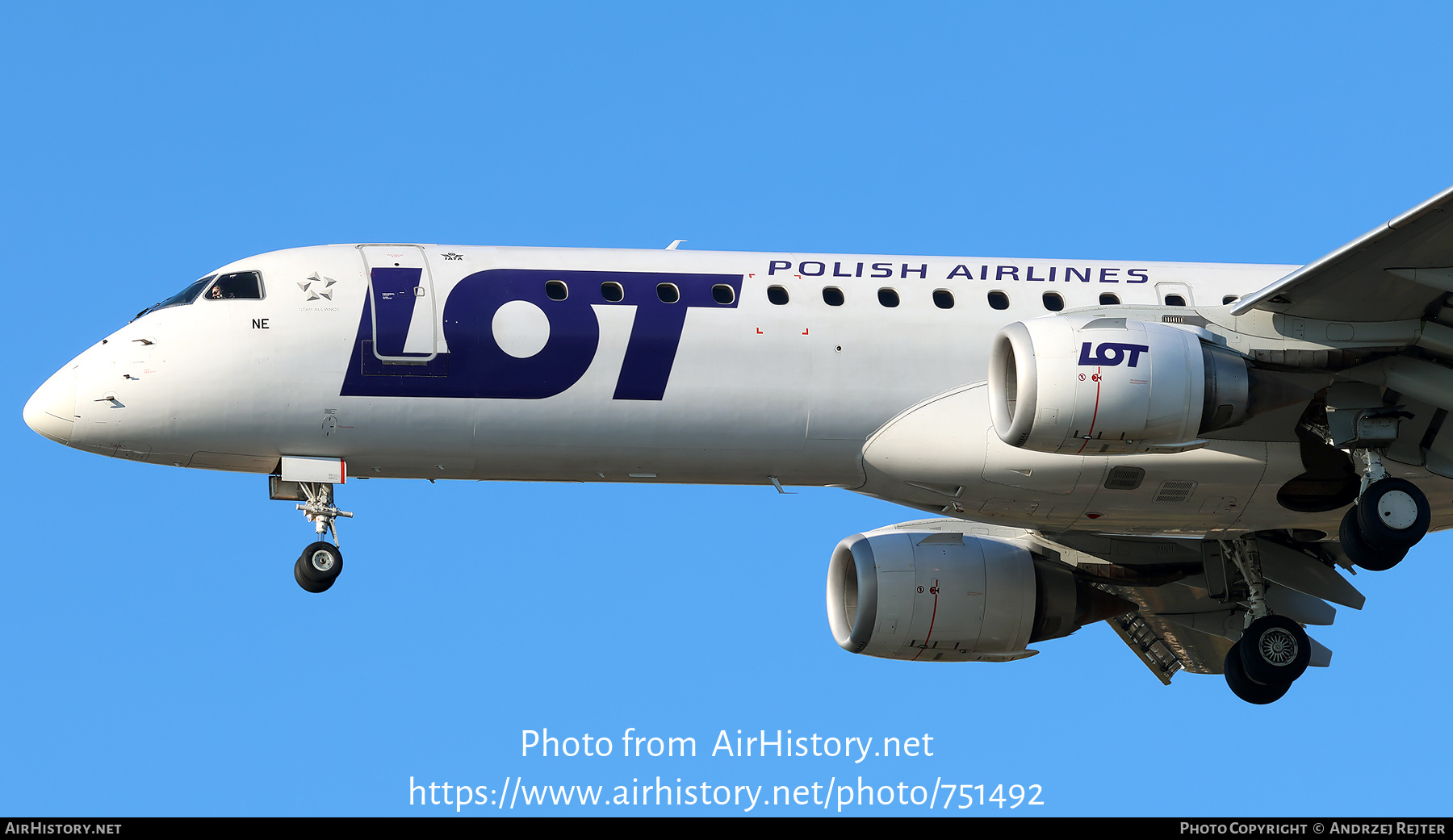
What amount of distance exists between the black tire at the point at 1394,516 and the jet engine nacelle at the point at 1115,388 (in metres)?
1.91

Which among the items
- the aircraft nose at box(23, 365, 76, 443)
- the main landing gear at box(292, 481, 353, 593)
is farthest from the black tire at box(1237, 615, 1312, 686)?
the aircraft nose at box(23, 365, 76, 443)

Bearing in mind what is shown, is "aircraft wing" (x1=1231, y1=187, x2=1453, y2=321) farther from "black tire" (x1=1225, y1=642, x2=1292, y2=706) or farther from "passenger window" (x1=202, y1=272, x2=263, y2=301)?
"passenger window" (x1=202, y1=272, x2=263, y2=301)

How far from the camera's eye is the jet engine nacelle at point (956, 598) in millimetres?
25734

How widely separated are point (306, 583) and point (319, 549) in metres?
0.42

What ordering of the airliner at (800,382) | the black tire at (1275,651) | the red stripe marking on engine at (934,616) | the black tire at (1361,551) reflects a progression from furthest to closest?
the red stripe marking on engine at (934,616)
the black tire at (1275,651)
the black tire at (1361,551)
the airliner at (800,382)

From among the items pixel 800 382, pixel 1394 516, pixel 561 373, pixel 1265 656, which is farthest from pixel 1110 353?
pixel 1265 656

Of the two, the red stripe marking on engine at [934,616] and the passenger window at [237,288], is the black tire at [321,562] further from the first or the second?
the red stripe marking on engine at [934,616]

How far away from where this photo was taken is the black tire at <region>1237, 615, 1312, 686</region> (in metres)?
25.2

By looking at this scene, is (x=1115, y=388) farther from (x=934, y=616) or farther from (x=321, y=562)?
(x=321, y=562)

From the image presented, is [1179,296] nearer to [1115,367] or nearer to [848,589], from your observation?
[1115,367]

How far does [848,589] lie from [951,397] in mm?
5058

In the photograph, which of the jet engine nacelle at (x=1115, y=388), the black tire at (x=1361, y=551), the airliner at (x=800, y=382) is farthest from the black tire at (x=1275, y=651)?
the jet engine nacelle at (x=1115, y=388)

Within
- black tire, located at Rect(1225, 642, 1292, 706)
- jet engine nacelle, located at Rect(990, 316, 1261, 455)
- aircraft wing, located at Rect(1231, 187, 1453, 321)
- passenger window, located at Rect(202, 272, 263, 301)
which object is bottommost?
black tire, located at Rect(1225, 642, 1292, 706)

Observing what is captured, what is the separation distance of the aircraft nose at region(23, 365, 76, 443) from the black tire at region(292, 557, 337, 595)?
115 inches
